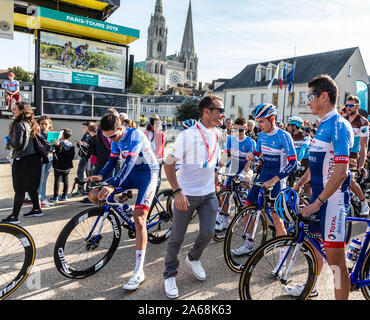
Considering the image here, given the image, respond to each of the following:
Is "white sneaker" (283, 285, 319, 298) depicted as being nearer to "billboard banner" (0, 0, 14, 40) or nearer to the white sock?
the white sock

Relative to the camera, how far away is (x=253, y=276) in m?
2.71

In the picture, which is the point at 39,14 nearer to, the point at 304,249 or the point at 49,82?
the point at 49,82

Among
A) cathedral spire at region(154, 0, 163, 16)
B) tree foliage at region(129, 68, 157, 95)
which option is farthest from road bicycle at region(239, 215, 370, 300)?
cathedral spire at region(154, 0, 163, 16)

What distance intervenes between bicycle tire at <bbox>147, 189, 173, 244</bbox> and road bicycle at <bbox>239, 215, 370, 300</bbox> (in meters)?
2.10

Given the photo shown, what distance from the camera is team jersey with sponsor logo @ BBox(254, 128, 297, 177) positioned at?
13.3ft

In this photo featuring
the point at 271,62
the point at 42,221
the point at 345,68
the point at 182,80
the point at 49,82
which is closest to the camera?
the point at 42,221

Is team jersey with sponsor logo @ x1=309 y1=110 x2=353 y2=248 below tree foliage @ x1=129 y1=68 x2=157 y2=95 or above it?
below

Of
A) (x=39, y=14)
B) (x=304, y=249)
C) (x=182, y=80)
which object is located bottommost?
(x=304, y=249)

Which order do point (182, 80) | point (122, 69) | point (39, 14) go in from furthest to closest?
point (182, 80) < point (122, 69) < point (39, 14)

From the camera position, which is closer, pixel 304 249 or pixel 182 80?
pixel 304 249

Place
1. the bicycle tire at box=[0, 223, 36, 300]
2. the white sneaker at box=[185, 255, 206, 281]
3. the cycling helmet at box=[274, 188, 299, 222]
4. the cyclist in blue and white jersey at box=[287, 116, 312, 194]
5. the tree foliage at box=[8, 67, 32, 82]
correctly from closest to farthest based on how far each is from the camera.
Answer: the cycling helmet at box=[274, 188, 299, 222] → the bicycle tire at box=[0, 223, 36, 300] → the white sneaker at box=[185, 255, 206, 281] → the cyclist in blue and white jersey at box=[287, 116, 312, 194] → the tree foliage at box=[8, 67, 32, 82]

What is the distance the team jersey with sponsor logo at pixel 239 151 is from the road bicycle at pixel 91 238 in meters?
2.63
